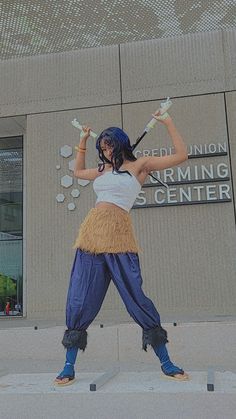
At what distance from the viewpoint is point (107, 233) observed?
8.31ft

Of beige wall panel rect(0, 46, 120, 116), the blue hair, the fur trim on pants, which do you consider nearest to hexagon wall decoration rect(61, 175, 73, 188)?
beige wall panel rect(0, 46, 120, 116)

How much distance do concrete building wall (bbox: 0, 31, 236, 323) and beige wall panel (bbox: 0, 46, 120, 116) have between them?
17 mm

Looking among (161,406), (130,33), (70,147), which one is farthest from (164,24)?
(161,406)

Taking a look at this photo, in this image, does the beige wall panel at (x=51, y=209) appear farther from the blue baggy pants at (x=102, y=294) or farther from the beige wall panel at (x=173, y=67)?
the blue baggy pants at (x=102, y=294)

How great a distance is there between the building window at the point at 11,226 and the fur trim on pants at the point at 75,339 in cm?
582

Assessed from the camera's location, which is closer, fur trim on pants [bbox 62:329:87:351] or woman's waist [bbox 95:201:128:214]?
fur trim on pants [bbox 62:329:87:351]

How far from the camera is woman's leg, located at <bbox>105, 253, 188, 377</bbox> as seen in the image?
2.42 metres

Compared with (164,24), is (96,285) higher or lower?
lower

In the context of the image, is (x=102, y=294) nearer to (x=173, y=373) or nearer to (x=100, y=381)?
(x=100, y=381)

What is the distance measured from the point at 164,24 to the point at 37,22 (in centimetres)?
192

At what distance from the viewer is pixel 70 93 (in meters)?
7.70

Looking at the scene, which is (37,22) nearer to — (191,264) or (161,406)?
(191,264)

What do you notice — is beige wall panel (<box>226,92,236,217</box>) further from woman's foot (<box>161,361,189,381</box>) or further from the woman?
woman's foot (<box>161,361,189,381</box>)

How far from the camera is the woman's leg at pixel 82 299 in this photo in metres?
2.47
